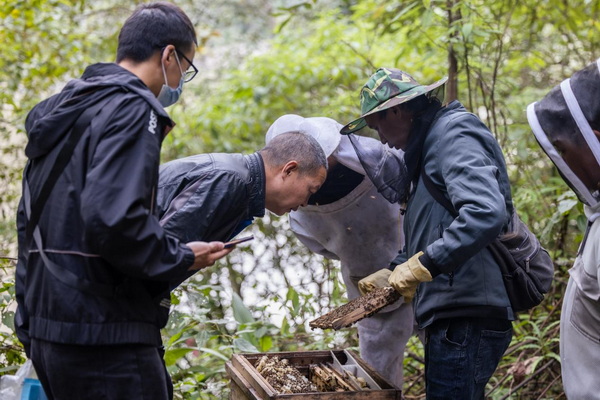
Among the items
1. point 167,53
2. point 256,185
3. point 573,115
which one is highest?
point 167,53

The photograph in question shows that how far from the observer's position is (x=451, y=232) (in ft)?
9.22

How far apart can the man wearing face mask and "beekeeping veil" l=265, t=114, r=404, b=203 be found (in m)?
1.35

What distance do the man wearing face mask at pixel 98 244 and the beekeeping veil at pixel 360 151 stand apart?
135cm

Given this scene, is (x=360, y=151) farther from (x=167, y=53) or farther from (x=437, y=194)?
(x=167, y=53)

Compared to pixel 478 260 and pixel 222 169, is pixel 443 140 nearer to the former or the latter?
pixel 478 260

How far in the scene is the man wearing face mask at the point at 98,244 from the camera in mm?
2117

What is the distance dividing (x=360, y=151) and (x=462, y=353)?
1147 millimetres

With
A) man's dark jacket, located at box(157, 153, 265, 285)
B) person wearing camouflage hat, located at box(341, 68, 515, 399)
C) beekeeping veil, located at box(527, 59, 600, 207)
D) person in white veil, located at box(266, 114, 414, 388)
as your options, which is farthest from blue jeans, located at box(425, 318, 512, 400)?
man's dark jacket, located at box(157, 153, 265, 285)

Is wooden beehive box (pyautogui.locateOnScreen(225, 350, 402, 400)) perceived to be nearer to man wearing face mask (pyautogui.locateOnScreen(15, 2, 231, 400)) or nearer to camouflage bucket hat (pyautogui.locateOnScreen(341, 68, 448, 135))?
man wearing face mask (pyautogui.locateOnScreen(15, 2, 231, 400))

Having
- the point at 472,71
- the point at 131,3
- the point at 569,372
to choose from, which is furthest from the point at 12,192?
the point at 569,372

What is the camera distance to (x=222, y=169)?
278cm

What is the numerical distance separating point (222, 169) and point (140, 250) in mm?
718

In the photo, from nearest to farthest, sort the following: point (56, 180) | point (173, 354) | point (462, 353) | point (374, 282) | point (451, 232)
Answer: point (56, 180) → point (451, 232) → point (462, 353) → point (374, 282) → point (173, 354)

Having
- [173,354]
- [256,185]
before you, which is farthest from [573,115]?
[173,354]
